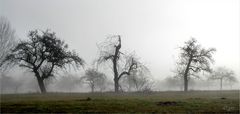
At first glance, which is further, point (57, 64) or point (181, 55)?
point (181, 55)

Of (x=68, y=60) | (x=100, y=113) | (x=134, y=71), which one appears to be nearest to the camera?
(x=100, y=113)

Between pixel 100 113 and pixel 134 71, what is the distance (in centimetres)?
3575

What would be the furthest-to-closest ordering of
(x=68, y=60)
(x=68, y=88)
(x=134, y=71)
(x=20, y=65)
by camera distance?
(x=68, y=88), (x=134, y=71), (x=68, y=60), (x=20, y=65)

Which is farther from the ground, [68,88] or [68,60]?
[68,60]

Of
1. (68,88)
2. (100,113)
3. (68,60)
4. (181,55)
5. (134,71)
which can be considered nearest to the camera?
(100,113)

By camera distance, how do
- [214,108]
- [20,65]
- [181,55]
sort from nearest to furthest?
[214,108] → [20,65] → [181,55]

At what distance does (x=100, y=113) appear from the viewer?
22.7 metres

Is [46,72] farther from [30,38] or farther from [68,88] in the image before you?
[68,88]

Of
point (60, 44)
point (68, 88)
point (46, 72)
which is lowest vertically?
point (68, 88)

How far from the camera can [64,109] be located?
78.5 feet

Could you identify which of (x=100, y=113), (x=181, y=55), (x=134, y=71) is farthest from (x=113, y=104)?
(x=181, y=55)

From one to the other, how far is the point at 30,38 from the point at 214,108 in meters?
36.2

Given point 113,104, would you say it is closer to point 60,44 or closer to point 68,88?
point 60,44

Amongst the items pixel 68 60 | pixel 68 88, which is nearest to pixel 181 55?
pixel 68 60
